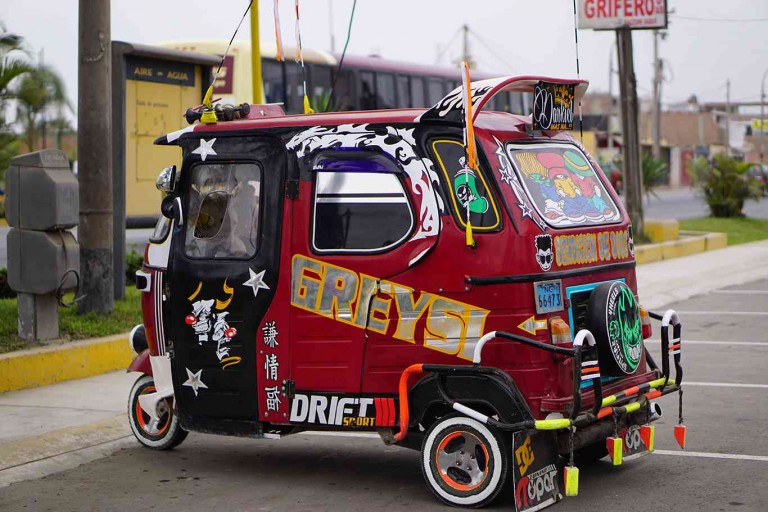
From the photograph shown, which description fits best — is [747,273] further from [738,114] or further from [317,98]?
[738,114]

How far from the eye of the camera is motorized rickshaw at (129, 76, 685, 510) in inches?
241

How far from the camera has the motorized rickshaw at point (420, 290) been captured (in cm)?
611

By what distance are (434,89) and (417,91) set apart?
2.83 feet

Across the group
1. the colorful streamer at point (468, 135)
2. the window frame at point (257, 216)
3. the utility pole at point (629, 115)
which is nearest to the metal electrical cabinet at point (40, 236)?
the window frame at point (257, 216)

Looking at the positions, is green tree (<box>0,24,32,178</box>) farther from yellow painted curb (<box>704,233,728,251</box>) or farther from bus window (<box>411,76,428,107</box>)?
bus window (<box>411,76,428,107</box>)

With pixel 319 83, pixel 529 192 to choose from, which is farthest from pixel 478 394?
pixel 319 83

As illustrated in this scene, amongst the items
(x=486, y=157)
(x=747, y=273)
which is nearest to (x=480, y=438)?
(x=486, y=157)

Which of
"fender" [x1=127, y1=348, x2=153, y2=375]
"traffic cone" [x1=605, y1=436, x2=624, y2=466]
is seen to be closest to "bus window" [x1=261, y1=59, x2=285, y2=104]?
"fender" [x1=127, y1=348, x2=153, y2=375]

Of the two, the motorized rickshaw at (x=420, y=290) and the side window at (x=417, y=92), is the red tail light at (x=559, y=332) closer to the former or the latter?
the motorized rickshaw at (x=420, y=290)

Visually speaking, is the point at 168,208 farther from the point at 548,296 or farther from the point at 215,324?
the point at 548,296

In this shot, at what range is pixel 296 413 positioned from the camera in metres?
6.70

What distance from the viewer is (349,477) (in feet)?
23.0

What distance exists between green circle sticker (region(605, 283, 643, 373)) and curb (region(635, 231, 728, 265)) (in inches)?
501

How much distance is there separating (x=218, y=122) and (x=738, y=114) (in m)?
136
